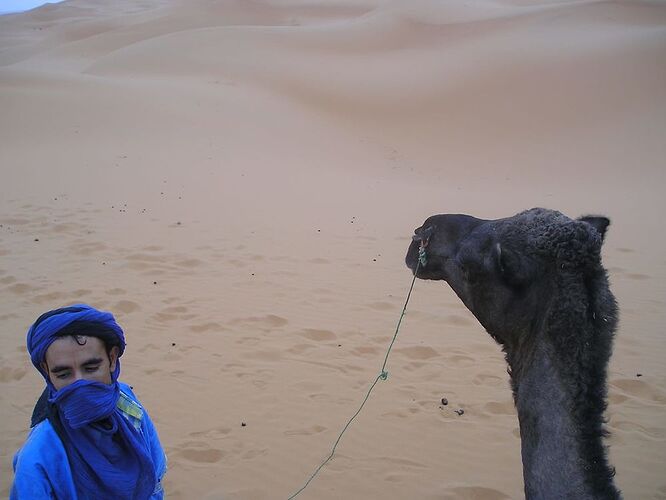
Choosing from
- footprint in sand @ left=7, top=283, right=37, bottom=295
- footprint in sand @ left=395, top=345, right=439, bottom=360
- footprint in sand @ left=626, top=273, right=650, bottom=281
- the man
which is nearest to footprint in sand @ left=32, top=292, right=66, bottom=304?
footprint in sand @ left=7, top=283, right=37, bottom=295

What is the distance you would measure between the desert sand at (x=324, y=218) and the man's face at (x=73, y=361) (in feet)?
6.39

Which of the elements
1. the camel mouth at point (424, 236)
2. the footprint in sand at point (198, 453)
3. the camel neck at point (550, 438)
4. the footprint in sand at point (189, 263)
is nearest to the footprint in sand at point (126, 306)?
the footprint in sand at point (189, 263)

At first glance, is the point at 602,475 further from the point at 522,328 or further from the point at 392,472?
the point at 392,472

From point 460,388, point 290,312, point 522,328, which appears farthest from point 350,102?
point 522,328

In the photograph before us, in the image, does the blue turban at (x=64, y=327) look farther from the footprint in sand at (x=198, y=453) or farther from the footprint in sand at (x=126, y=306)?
the footprint in sand at (x=126, y=306)

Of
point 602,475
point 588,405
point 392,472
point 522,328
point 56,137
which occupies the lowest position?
point 392,472

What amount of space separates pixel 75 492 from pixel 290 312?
4.65 meters

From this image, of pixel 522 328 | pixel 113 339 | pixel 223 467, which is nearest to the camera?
pixel 113 339

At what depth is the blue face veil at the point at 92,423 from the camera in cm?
210

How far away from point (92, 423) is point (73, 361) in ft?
0.83

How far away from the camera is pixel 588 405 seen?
2.14 m

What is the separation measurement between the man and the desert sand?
5.62 feet

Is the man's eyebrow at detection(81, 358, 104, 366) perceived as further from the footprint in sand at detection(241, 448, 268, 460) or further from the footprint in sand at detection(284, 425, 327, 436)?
the footprint in sand at detection(284, 425, 327, 436)

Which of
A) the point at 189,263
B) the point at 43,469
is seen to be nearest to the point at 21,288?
the point at 189,263
